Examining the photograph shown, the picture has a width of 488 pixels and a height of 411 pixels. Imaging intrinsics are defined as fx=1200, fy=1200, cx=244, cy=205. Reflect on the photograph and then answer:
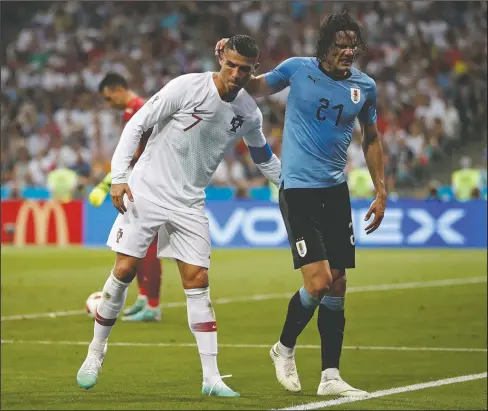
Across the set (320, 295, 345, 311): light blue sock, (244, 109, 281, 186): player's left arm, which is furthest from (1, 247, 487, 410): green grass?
(244, 109, 281, 186): player's left arm

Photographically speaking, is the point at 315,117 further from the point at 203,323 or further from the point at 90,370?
the point at 90,370

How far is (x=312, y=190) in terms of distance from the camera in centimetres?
739

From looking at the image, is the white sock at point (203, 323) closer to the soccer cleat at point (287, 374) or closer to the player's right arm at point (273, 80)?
the soccer cleat at point (287, 374)

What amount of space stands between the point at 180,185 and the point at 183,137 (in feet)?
1.02

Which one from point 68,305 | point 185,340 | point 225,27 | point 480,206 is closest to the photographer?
point 185,340

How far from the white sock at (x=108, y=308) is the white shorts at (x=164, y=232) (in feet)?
0.84

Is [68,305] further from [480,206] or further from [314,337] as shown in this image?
[480,206]

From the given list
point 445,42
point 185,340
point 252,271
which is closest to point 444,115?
point 445,42

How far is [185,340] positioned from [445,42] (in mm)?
17581

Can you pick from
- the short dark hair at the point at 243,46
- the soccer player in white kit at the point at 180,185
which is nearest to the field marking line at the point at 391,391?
the soccer player in white kit at the point at 180,185

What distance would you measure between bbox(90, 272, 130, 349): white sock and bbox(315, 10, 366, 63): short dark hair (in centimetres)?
193

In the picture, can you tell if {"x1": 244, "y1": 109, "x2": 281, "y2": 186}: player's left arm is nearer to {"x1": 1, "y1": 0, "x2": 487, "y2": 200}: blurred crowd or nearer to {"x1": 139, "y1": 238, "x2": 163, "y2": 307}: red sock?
{"x1": 139, "y1": 238, "x2": 163, "y2": 307}: red sock

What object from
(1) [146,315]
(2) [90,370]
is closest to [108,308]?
(2) [90,370]

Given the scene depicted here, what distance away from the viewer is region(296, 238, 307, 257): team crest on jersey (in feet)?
24.2
